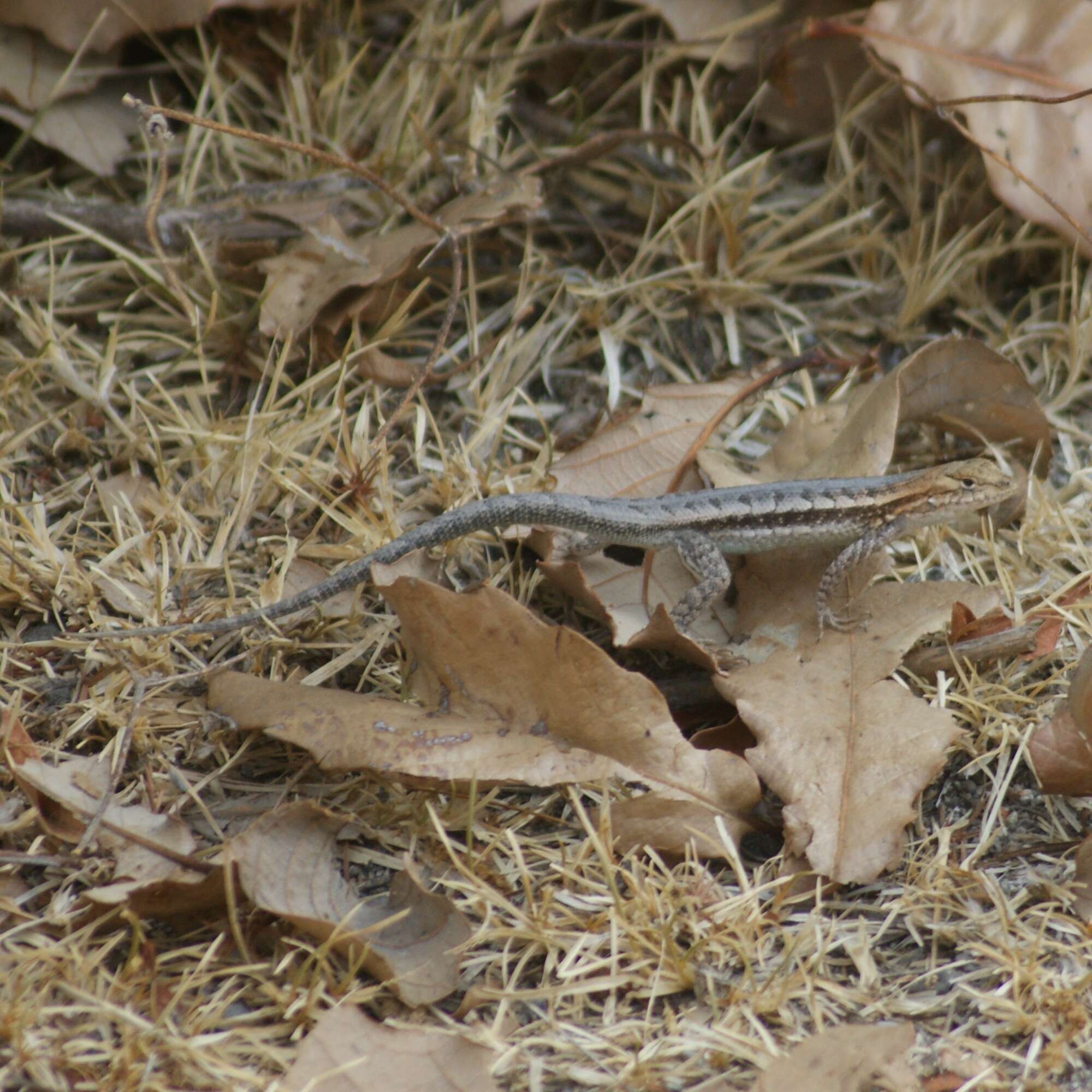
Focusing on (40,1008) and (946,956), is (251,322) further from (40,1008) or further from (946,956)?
(946,956)

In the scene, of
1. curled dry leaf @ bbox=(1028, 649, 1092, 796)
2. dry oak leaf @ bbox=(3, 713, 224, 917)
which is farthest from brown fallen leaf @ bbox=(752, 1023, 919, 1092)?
dry oak leaf @ bbox=(3, 713, 224, 917)

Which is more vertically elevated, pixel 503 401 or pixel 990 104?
pixel 990 104

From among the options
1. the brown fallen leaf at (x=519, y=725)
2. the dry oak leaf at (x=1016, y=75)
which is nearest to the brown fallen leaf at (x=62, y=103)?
the brown fallen leaf at (x=519, y=725)

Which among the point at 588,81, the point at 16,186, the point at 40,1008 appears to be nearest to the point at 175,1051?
the point at 40,1008

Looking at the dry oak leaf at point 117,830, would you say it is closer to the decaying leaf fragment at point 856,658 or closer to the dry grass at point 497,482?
the dry grass at point 497,482

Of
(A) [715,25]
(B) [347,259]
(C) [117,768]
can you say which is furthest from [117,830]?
(A) [715,25]

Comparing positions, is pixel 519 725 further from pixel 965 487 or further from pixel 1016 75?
pixel 1016 75
